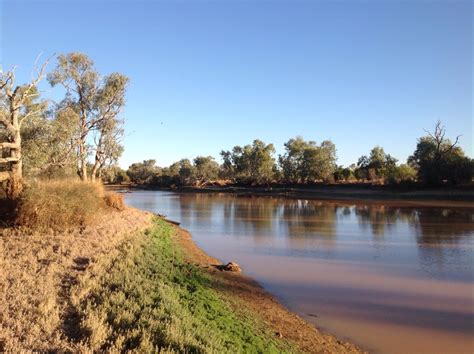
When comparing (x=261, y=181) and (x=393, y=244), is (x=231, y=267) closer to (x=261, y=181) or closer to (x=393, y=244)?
(x=393, y=244)

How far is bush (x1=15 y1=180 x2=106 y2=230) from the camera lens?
45.8 ft

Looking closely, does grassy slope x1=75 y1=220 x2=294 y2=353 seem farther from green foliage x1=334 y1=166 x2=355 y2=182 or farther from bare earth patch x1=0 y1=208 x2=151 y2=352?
green foliage x1=334 y1=166 x2=355 y2=182

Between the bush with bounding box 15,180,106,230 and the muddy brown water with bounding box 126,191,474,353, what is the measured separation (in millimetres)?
5837

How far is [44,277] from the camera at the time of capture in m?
8.85

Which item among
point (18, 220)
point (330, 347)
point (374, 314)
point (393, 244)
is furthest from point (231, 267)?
point (393, 244)

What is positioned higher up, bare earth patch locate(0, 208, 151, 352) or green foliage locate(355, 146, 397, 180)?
green foliage locate(355, 146, 397, 180)

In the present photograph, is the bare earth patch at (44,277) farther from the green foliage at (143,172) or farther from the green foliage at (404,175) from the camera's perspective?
the green foliage at (143,172)

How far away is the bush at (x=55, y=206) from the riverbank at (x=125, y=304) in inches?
31.6

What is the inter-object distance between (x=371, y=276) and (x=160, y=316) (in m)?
8.89

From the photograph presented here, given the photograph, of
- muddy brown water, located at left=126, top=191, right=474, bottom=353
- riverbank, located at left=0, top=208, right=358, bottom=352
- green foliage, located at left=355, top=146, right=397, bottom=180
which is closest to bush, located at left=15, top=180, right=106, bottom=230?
riverbank, located at left=0, top=208, right=358, bottom=352

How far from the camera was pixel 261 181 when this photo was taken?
351ft

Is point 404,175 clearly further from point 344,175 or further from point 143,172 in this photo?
point 143,172

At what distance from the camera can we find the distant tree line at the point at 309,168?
2366 inches

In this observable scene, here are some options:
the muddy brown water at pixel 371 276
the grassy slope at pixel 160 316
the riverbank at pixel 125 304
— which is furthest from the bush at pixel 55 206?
the muddy brown water at pixel 371 276
